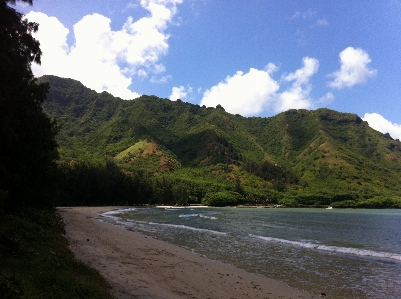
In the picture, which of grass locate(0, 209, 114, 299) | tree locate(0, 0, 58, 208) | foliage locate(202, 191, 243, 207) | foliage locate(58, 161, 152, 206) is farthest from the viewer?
foliage locate(202, 191, 243, 207)

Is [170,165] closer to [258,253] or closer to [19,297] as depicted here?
[258,253]

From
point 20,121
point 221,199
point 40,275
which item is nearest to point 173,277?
point 40,275

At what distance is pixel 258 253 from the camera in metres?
25.9

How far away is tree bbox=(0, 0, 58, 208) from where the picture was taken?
42.1ft

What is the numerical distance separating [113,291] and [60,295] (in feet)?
10.6

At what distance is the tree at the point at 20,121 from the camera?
42.1 ft

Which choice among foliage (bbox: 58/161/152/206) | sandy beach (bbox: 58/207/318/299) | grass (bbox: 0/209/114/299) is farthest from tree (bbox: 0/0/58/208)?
foliage (bbox: 58/161/152/206)

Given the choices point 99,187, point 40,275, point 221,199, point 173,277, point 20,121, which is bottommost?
point 221,199

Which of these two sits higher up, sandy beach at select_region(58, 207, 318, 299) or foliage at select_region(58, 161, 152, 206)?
foliage at select_region(58, 161, 152, 206)

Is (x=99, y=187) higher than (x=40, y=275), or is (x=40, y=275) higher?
(x=99, y=187)

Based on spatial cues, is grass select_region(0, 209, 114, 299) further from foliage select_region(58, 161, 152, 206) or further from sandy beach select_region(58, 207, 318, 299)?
foliage select_region(58, 161, 152, 206)

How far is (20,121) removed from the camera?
1709cm

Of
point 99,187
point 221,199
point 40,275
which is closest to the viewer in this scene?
point 40,275

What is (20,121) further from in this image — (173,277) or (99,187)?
(99,187)
